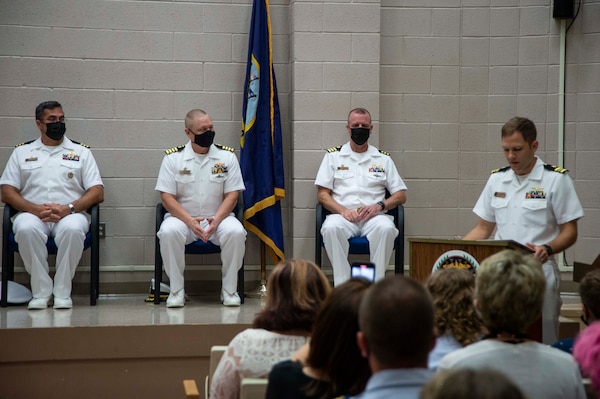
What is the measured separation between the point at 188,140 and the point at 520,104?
2614mm

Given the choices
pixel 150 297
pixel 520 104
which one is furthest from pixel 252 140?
pixel 520 104

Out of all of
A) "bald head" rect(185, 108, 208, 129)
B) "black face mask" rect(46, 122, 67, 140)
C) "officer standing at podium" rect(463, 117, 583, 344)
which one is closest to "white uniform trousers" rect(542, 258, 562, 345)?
"officer standing at podium" rect(463, 117, 583, 344)

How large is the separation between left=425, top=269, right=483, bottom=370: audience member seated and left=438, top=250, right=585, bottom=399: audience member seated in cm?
31

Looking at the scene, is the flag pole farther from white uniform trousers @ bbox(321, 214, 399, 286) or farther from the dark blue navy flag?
white uniform trousers @ bbox(321, 214, 399, 286)

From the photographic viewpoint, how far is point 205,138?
5672 mm

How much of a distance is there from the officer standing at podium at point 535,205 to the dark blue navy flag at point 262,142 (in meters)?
1.88

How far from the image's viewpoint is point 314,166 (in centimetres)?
610

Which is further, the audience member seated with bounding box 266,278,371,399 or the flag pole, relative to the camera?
the flag pole

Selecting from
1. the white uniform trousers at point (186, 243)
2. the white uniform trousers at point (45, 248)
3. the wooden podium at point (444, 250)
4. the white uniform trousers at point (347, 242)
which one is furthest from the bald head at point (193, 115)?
the wooden podium at point (444, 250)

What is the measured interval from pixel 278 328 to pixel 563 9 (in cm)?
468

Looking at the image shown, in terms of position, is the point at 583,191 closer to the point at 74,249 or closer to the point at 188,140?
the point at 188,140

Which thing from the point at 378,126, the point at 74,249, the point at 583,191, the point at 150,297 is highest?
the point at 378,126

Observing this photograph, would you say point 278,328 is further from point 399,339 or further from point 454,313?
point 399,339

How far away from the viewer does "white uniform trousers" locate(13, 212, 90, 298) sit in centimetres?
527
